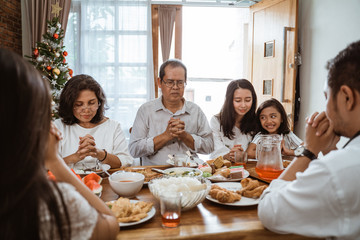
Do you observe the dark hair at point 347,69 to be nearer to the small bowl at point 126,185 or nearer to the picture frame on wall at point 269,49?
the small bowl at point 126,185

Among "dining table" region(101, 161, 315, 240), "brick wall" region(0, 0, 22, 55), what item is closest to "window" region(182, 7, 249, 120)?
"brick wall" region(0, 0, 22, 55)

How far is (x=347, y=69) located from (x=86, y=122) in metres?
1.81

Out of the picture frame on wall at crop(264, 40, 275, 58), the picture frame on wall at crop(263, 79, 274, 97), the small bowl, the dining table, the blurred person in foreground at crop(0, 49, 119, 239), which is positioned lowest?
the dining table

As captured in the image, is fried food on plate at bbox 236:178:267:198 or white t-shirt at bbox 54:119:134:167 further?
white t-shirt at bbox 54:119:134:167

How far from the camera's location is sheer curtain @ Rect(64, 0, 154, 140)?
4.52 meters

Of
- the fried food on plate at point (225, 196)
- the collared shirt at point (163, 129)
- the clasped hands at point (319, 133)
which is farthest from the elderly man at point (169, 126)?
the clasped hands at point (319, 133)

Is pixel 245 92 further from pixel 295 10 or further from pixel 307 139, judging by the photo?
pixel 295 10

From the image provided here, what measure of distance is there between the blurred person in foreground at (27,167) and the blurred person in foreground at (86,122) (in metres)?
1.15

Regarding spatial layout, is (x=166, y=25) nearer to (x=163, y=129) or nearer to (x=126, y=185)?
(x=163, y=129)

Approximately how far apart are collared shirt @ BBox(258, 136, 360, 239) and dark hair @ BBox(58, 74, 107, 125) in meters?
1.60

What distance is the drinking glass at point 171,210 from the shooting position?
0.95 metres

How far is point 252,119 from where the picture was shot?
2.56 m

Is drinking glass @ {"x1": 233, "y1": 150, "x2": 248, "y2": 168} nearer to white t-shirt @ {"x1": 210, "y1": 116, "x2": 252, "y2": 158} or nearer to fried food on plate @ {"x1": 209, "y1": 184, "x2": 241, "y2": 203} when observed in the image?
fried food on plate @ {"x1": 209, "y1": 184, "x2": 241, "y2": 203}

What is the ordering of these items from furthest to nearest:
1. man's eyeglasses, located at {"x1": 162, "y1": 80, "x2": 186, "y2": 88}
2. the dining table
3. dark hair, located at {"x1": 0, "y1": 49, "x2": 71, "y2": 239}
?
man's eyeglasses, located at {"x1": 162, "y1": 80, "x2": 186, "y2": 88}
the dining table
dark hair, located at {"x1": 0, "y1": 49, "x2": 71, "y2": 239}
